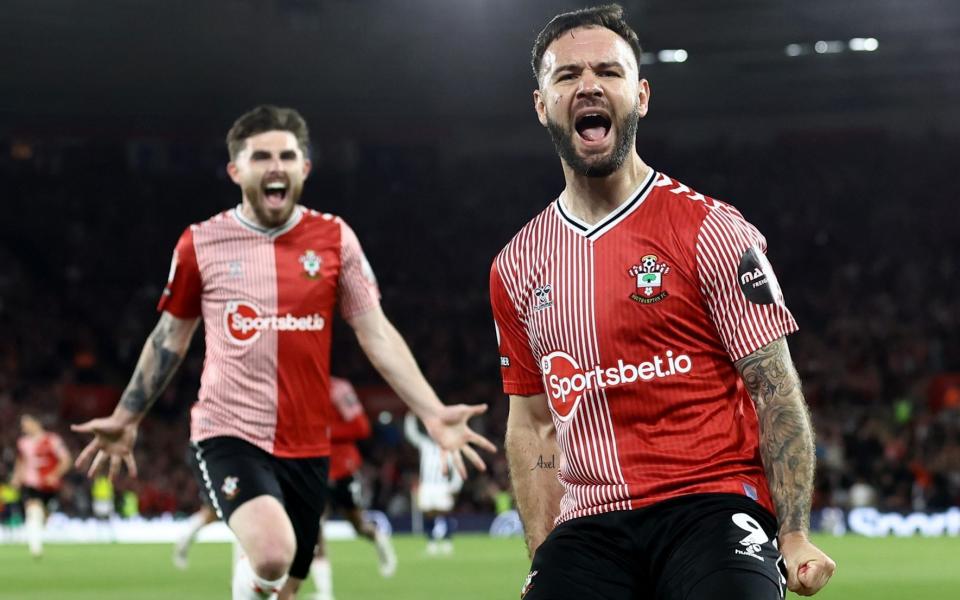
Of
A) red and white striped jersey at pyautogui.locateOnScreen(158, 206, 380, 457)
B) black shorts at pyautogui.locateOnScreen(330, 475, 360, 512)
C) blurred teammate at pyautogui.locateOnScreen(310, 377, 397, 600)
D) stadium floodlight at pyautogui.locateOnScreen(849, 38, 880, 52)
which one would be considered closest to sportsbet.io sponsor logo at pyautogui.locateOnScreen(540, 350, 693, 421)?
red and white striped jersey at pyautogui.locateOnScreen(158, 206, 380, 457)

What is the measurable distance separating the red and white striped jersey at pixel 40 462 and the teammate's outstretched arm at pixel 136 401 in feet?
47.2

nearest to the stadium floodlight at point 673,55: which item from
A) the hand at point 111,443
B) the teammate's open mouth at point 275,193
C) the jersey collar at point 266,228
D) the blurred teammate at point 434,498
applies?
the blurred teammate at point 434,498

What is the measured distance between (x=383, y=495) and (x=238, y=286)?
21.9 metres

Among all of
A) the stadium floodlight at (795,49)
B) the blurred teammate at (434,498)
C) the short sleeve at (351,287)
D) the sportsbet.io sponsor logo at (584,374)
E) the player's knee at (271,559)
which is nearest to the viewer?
the sportsbet.io sponsor logo at (584,374)

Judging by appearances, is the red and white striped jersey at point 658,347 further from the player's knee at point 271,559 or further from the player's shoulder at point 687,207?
the player's knee at point 271,559

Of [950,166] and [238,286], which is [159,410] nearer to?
[950,166]

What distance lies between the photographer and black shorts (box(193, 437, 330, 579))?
6547 millimetres

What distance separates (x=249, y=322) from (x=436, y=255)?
29.6 metres

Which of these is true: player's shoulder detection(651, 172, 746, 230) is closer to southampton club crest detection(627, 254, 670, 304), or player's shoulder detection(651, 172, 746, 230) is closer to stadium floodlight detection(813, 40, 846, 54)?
southampton club crest detection(627, 254, 670, 304)

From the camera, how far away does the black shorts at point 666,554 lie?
3.34 metres

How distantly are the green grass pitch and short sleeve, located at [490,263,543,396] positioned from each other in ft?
27.1

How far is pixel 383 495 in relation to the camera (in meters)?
28.5

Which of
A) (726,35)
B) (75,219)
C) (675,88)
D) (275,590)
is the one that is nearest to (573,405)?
(275,590)

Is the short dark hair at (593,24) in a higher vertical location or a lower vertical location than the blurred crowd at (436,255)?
lower
